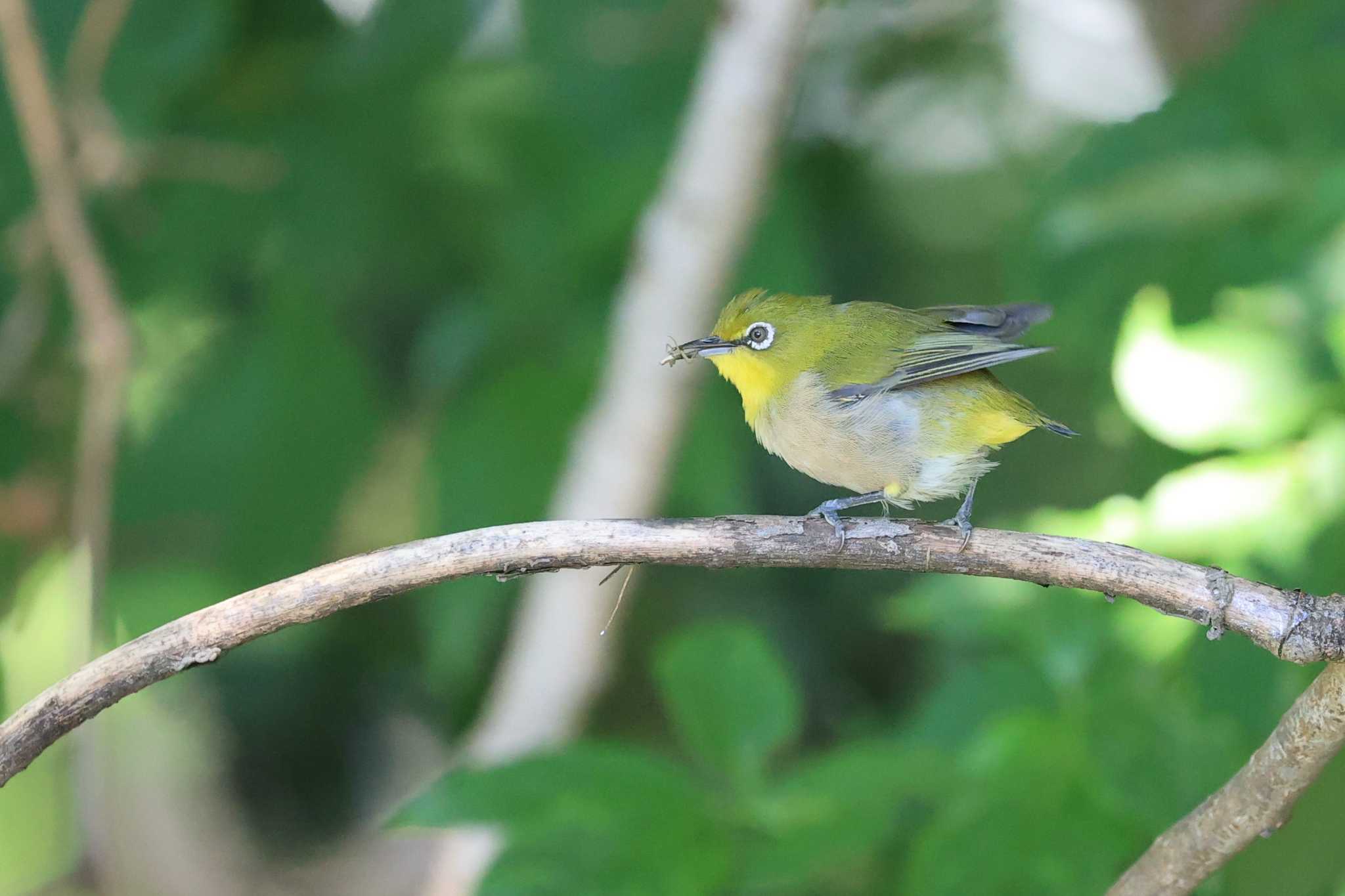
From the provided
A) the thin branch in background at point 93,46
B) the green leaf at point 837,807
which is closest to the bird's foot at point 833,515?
the green leaf at point 837,807

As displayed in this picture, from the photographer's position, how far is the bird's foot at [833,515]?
200 cm

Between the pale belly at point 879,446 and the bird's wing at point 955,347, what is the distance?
0.14 ft

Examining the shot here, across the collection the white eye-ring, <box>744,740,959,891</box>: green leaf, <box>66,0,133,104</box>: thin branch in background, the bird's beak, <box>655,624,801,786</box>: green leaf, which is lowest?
<box>744,740,959,891</box>: green leaf

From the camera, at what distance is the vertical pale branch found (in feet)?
11.4

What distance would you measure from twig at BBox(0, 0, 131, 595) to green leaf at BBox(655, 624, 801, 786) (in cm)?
161

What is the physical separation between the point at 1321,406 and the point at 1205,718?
2.55 feet

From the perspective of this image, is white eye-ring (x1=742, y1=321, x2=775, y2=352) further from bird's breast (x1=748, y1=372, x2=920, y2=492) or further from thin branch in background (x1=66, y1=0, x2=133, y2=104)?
thin branch in background (x1=66, y1=0, x2=133, y2=104)

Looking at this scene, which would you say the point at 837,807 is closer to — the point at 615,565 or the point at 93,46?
the point at 615,565

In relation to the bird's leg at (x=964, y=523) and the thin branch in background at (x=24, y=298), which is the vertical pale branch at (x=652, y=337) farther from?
the thin branch in background at (x=24, y=298)

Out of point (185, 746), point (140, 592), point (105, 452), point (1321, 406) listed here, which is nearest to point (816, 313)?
point (1321, 406)

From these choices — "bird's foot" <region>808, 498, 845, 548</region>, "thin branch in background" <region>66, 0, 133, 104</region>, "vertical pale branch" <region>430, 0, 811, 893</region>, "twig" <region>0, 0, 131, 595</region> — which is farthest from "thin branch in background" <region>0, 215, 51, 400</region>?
"bird's foot" <region>808, 498, 845, 548</region>

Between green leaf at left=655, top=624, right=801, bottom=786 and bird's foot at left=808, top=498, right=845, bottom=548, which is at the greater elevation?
bird's foot at left=808, top=498, right=845, bottom=548

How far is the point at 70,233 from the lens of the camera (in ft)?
11.6

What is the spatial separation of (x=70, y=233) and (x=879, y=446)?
2457 millimetres
